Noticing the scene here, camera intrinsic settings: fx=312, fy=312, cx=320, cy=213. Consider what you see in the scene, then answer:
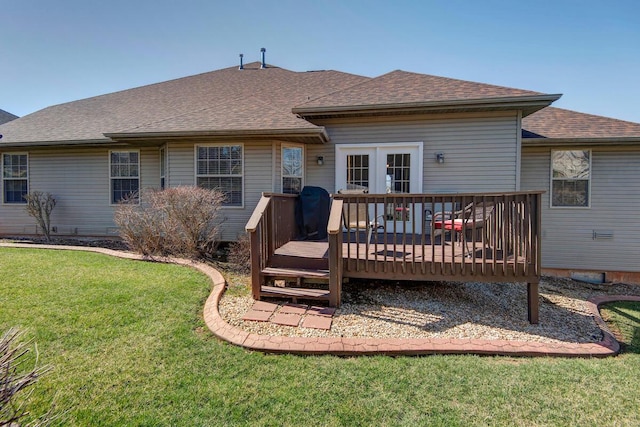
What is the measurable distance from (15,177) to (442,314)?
11945mm

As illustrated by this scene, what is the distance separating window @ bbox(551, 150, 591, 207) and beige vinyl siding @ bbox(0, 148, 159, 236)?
10322mm

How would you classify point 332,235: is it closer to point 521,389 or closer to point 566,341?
point 521,389

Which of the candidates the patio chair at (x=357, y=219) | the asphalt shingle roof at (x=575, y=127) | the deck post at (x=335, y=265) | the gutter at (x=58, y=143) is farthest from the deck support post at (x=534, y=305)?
the gutter at (x=58, y=143)

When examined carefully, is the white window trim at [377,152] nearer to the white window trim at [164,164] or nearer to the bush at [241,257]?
the bush at [241,257]

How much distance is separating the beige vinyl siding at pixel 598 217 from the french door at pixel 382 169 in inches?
123

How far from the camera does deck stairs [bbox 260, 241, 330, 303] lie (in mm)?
4140

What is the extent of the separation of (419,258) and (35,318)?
4.61 metres

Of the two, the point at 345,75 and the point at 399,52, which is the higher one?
the point at 399,52

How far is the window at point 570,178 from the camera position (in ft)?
25.1

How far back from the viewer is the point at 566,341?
3479mm

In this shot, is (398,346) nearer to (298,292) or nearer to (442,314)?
(442,314)

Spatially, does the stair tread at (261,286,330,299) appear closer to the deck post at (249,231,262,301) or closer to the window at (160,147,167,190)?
the deck post at (249,231,262,301)

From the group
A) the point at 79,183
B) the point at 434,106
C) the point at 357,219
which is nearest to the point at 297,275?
the point at 357,219

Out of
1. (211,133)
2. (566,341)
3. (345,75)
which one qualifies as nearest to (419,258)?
(566,341)
